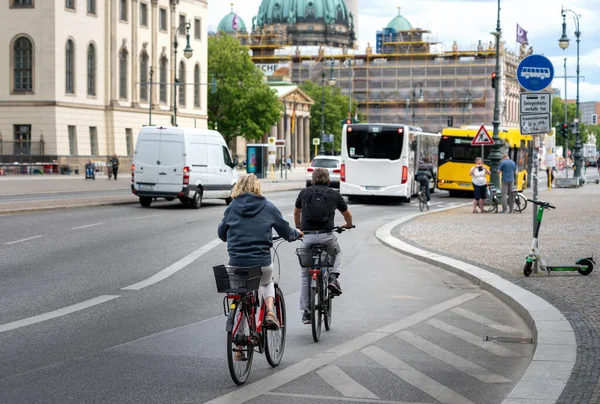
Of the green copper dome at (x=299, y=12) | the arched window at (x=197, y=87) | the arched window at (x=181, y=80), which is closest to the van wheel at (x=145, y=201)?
the arched window at (x=181, y=80)

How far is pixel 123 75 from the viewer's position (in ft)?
277

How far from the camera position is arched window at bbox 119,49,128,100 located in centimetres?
8406

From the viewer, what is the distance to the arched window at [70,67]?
254 feet

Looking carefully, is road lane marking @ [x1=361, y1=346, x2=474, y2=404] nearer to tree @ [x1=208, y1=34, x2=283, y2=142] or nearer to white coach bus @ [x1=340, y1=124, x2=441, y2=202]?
white coach bus @ [x1=340, y1=124, x2=441, y2=202]

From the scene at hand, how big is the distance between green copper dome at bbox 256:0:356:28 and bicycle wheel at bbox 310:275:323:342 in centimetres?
16990

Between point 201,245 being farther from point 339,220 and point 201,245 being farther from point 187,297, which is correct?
point 339,220

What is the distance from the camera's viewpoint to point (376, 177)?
136ft

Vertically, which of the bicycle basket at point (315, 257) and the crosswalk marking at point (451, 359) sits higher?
the bicycle basket at point (315, 257)

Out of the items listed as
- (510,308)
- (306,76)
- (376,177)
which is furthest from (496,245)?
(306,76)

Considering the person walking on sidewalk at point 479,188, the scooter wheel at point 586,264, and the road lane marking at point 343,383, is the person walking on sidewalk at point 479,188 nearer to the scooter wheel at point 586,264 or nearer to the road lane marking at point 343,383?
the scooter wheel at point 586,264

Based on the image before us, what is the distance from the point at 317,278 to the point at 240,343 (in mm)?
2287

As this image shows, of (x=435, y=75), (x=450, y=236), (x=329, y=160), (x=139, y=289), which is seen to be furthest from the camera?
(x=435, y=75)

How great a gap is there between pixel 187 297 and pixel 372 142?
94.7 ft

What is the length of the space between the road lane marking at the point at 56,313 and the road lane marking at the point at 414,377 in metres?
3.42
